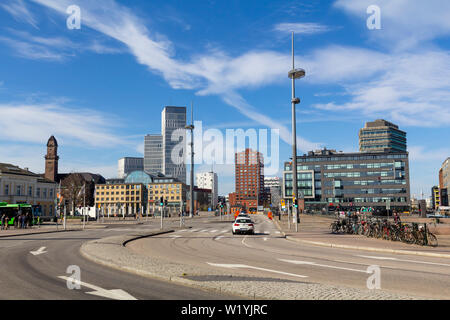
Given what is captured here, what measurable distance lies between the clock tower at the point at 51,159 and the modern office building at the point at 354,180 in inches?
3163

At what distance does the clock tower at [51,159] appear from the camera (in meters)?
127

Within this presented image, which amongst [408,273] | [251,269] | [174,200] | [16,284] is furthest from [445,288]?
[174,200]

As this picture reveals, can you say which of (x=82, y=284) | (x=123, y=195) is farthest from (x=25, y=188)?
(x=123, y=195)

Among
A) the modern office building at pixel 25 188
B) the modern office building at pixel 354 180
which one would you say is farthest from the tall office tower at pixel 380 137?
the modern office building at pixel 25 188

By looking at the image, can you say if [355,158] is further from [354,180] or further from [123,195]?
[123,195]

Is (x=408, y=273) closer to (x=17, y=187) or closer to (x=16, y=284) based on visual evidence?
(x=16, y=284)

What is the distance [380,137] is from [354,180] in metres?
63.3

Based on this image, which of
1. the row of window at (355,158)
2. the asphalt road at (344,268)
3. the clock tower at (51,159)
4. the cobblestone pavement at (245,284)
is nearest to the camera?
the cobblestone pavement at (245,284)

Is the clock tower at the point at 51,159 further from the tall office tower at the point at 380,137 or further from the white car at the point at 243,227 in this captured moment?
the tall office tower at the point at 380,137

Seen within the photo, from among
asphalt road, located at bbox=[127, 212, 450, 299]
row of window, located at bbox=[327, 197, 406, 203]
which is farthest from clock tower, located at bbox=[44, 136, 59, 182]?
asphalt road, located at bbox=[127, 212, 450, 299]

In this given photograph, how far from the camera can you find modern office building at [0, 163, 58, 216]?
220 ft

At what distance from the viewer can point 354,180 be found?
127m

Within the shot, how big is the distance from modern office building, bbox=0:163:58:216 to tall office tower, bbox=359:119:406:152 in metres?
146
